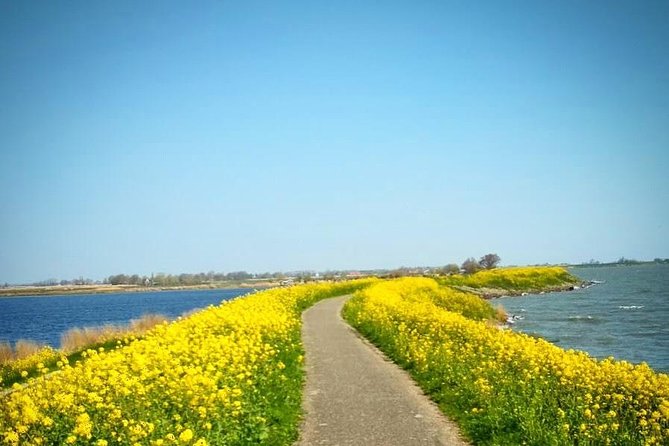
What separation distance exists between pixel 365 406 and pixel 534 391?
10.6 feet

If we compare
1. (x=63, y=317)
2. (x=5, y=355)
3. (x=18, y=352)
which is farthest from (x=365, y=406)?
(x=63, y=317)

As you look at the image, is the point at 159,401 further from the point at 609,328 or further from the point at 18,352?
the point at 609,328

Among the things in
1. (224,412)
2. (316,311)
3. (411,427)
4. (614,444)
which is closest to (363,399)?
(411,427)

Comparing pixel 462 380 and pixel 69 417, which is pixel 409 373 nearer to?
pixel 462 380

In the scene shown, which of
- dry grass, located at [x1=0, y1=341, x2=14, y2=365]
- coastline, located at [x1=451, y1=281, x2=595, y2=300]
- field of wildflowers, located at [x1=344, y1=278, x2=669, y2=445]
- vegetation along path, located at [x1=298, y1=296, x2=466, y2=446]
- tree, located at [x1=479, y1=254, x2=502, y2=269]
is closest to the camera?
field of wildflowers, located at [x1=344, y1=278, x2=669, y2=445]

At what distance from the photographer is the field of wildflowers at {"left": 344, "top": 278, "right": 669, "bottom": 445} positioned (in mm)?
8484

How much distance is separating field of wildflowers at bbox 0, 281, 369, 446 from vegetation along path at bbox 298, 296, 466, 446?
1.71ft

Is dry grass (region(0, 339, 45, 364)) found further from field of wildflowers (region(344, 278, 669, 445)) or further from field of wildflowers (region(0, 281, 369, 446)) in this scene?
field of wildflowers (region(344, 278, 669, 445))

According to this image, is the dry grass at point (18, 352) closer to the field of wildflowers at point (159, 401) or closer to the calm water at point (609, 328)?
the field of wildflowers at point (159, 401)

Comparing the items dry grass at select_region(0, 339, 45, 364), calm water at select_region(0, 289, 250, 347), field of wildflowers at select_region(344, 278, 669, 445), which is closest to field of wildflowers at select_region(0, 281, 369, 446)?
field of wildflowers at select_region(344, 278, 669, 445)

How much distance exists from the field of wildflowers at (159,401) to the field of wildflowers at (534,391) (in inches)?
130

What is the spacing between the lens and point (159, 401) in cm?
829

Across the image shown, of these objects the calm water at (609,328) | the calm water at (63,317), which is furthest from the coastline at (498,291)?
the calm water at (63,317)

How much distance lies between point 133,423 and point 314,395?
5.87 meters
